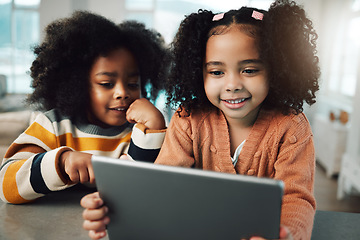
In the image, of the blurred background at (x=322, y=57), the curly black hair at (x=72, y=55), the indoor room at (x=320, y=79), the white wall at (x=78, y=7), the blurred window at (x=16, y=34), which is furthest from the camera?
the blurred window at (x=16, y=34)

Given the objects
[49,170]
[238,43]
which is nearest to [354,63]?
[238,43]

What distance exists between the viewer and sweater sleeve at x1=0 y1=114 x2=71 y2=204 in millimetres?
758

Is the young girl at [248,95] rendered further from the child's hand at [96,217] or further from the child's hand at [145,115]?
the child's hand at [96,217]

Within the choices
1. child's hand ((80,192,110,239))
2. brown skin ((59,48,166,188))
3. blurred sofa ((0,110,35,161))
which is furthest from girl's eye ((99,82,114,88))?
blurred sofa ((0,110,35,161))

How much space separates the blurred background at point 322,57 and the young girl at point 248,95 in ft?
1.92

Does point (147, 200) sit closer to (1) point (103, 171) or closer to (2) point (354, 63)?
(1) point (103, 171)

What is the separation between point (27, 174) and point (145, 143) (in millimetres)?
299

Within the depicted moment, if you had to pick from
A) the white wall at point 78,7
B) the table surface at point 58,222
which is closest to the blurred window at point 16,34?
the white wall at point 78,7

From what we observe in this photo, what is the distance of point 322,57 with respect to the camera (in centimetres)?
520

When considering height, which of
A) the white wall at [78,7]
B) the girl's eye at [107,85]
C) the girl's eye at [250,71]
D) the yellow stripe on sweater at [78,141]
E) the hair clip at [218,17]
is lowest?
the yellow stripe on sweater at [78,141]

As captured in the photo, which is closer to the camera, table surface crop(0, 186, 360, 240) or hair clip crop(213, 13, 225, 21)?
table surface crop(0, 186, 360, 240)

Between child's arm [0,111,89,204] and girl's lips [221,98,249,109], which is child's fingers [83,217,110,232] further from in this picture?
girl's lips [221,98,249,109]

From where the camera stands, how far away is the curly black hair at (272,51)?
0.76 meters

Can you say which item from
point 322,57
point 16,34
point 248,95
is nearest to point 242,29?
point 248,95
